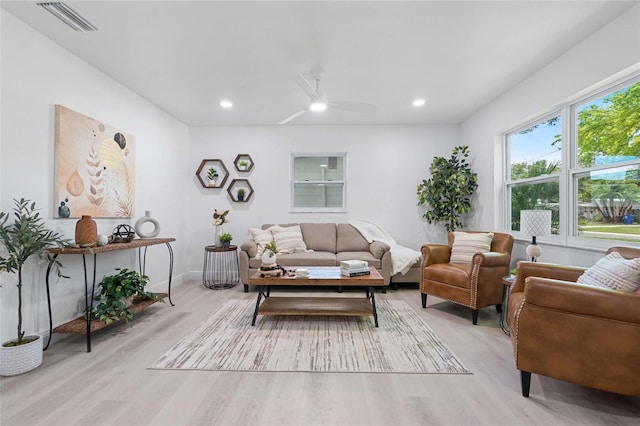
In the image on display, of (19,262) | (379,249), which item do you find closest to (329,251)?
(379,249)

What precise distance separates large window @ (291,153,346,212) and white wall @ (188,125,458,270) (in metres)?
0.15

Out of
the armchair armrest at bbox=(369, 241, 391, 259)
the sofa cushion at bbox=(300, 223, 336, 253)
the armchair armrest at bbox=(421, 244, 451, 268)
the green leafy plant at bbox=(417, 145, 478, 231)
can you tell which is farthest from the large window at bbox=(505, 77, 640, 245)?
the sofa cushion at bbox=(300, 223, 336, 253)

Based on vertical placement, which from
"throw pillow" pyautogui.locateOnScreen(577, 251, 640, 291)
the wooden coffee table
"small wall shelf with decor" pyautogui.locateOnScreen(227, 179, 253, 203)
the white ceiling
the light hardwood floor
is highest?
the white ceiling

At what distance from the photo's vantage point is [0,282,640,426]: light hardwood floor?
1595mm

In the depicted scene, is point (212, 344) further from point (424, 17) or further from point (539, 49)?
point (539, 49)

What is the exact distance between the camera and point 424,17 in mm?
Answer: 2172

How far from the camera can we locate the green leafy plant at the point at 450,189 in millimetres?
4371

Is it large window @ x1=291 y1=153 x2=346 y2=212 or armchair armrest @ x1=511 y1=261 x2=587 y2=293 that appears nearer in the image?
armchair armrest @ x1=511 y1=261 x2=587 y2=293

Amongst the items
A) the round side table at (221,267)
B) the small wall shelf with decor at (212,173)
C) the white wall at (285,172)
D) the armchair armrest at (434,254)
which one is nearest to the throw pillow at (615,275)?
the armchair armrest at (434,254)

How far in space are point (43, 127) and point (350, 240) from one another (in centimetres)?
370

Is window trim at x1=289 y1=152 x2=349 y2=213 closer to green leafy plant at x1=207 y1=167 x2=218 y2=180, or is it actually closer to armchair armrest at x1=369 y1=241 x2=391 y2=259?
armchair armrest at x1=369 y1=241 x2=391 y2=259

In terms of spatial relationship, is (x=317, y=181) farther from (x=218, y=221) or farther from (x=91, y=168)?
(x=91, y=168)

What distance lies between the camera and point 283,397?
1776 millimetres

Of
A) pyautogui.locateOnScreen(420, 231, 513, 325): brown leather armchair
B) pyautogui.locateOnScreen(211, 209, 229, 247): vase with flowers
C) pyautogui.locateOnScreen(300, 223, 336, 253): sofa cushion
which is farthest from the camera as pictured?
pyautogui.locateOnScreen(300, 223, 336, 253): sofa cushion
